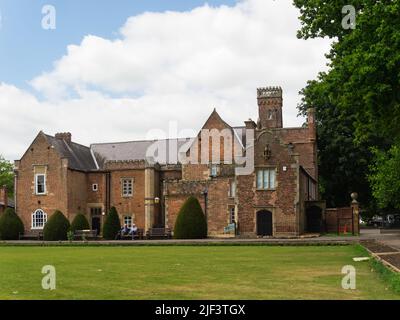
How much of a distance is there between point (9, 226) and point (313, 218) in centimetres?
2634

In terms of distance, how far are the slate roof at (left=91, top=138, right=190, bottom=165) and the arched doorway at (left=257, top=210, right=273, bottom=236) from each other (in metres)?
17.2

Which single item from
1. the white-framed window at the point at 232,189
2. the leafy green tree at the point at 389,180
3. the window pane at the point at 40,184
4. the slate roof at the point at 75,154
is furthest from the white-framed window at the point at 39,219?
the leafy green tree at the point at 389,180

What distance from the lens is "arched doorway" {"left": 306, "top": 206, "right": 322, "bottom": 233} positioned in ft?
166

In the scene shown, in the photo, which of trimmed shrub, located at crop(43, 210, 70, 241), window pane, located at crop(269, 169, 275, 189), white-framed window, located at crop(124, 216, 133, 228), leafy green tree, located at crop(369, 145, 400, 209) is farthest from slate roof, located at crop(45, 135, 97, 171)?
leafy green tree, located at crop(369, 145, 400, 209)

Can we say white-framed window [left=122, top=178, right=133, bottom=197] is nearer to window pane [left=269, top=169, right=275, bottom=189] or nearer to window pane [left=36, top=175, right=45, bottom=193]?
window pane [left=36, top=175, right=45, bottom=193]

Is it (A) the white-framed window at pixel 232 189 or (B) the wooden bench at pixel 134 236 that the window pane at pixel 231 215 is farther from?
(B) the wooden bench at pixel 134 236

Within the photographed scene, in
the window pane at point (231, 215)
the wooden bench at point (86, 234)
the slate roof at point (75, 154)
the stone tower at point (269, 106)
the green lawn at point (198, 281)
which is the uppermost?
the stone tower at point (269, 106)

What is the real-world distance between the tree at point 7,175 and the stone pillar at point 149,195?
40.3m

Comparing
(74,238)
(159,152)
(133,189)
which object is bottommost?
(74,238)

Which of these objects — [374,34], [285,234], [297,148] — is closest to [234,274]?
[374,34]

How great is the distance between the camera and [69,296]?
12.0 meters

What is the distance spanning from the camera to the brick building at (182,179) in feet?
155

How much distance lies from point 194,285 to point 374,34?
43.3ft
